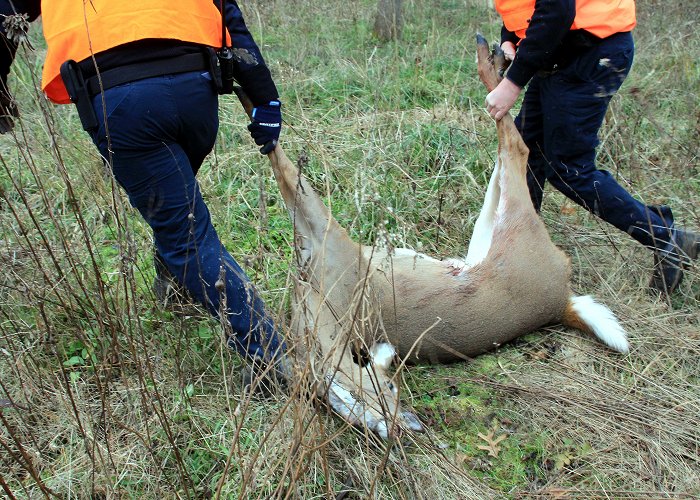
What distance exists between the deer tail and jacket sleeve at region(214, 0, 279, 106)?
1.83 meters

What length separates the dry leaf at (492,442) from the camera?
271 cm

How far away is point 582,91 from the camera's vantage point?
130 inches

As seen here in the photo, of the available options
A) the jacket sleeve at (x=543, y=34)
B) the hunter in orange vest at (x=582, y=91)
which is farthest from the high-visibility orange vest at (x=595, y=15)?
the jacket sleeve at (x=543, y=34)

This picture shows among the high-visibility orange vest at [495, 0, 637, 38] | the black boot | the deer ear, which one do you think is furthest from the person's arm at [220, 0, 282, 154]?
the black boot

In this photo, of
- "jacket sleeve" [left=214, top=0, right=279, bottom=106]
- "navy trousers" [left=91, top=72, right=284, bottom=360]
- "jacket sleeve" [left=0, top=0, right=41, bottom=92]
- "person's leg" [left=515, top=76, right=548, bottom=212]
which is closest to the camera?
"navy trousers" [left=91, top=72, right=284, bottom=360]

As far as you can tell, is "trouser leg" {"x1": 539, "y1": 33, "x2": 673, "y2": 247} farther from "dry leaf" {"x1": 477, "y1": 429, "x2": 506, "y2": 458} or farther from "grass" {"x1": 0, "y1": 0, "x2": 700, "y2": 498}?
"dry leaf" {"x1": 477, "y1": 429, "x2": 506, "y2": 458}

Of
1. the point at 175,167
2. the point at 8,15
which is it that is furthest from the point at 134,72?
the point at 8,15

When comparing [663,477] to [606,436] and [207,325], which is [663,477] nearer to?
[606,436]

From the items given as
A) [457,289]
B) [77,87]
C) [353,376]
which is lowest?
[457,289]

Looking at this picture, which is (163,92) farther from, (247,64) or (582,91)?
(582,91)

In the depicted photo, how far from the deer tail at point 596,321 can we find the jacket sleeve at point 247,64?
1.83 meters

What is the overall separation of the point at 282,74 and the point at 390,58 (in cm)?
109

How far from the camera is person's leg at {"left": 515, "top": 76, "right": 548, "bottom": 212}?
148 inches

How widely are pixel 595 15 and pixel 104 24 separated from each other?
7.36ft
